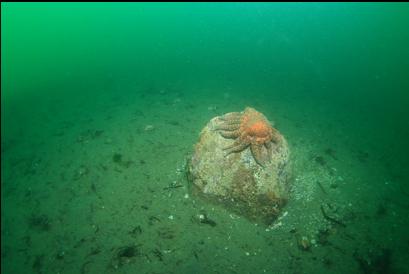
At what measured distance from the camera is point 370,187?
7141 mm

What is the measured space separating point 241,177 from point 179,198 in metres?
1.72

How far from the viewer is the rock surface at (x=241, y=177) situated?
222 inches

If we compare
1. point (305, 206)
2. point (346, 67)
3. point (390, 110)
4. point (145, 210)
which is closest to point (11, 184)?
point (145, 210)

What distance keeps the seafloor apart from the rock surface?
0.36 metres

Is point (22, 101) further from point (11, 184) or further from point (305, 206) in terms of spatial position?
point (305, 206)

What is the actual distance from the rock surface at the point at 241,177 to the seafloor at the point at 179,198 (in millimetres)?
359

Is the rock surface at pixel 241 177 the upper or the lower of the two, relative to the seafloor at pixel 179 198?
upper

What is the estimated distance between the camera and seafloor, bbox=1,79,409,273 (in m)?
5.62

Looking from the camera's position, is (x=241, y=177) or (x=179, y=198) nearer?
(x=241, y=177)

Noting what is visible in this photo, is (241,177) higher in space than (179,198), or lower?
higher

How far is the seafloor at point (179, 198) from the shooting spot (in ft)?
18.5

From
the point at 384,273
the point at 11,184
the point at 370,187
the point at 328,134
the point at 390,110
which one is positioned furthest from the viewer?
the point at 390,110

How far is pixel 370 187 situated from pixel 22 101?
15.5m

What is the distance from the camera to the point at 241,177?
5.68 m
